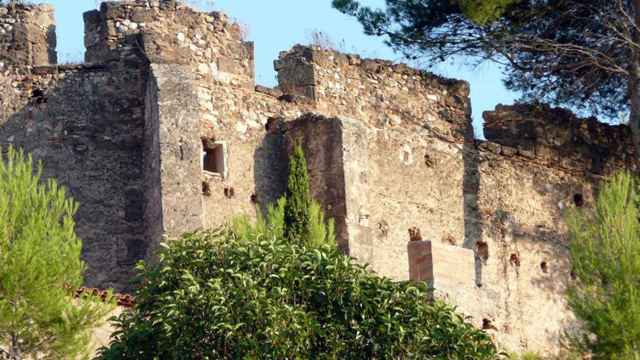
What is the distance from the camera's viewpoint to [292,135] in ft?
103

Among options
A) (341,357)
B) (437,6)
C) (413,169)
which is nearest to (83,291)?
(341,357)

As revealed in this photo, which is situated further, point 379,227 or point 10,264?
point 379,227

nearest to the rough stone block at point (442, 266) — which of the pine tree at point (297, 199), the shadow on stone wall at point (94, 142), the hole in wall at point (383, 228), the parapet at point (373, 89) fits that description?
the pine tree at point (297, 199)

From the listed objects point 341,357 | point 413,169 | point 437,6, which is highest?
point 437,6

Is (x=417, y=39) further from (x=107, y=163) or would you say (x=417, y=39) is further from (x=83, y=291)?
(x=83, y=291)

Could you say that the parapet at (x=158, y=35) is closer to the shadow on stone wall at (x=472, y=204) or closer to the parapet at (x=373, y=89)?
the parapet at (x=373, y=89)

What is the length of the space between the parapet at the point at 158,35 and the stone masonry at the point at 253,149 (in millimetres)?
21

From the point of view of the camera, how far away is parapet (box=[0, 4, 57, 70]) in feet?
99.8

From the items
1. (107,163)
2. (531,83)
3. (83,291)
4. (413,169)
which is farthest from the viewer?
(531,83)

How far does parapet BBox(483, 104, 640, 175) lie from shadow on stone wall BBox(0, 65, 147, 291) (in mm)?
7090

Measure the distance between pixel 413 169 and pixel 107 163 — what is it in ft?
16.3

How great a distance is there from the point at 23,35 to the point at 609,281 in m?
8.32

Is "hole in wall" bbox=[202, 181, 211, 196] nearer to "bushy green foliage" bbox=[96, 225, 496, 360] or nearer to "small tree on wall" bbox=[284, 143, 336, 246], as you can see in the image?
→ "small tree on wall" bbox=[284, 143, 336, 246]

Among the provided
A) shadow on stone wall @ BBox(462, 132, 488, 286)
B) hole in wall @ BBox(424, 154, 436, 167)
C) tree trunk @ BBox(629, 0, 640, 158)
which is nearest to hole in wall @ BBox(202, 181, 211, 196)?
hole in wall @ BBox(424, 154, 436, 167)
